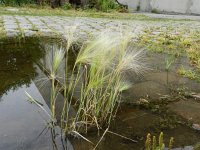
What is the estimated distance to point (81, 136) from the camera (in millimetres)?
1790

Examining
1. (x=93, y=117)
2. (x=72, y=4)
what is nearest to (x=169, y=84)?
(x=93, y=117)

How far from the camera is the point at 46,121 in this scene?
196 centimetres

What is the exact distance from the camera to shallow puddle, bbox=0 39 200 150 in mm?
1733

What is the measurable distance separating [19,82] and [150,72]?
4.59ft

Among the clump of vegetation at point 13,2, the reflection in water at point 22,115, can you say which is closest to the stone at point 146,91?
the reflection in water at point 22,115

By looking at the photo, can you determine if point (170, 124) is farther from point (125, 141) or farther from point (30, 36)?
point (30, 36)

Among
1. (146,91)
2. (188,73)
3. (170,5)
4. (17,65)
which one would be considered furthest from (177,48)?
(170,5)

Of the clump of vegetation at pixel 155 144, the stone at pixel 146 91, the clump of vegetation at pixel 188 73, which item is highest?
the clump of vegetation at pixel 155 144

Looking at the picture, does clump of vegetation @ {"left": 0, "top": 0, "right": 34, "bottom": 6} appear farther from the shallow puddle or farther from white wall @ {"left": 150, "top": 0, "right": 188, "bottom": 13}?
the shallow puddle

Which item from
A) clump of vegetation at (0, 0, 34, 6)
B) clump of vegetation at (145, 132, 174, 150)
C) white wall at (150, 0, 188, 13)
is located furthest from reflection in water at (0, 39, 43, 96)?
white wall at (150, 0, 188, 13)

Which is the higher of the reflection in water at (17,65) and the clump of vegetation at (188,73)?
the reflection in water at (17,65)

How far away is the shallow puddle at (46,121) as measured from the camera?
173 centimetres

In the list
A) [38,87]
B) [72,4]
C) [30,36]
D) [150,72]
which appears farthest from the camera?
[72,4]

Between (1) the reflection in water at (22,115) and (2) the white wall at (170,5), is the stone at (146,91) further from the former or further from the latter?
(2) the white wall at (170,5)
